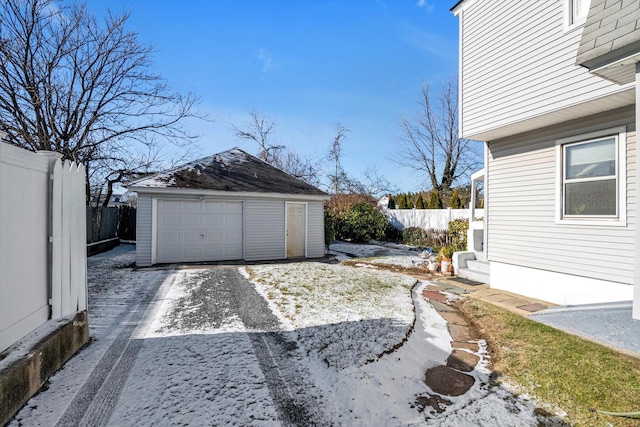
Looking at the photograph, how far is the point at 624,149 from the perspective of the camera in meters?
4.58

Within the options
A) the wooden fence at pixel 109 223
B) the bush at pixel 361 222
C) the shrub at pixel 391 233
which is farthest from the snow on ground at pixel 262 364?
the shrub at pixel 391 233

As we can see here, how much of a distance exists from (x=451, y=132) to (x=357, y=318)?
72.9 ft

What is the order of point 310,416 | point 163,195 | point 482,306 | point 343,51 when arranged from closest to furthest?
point 310,416, point 482,306, point 163,195, point 343,51

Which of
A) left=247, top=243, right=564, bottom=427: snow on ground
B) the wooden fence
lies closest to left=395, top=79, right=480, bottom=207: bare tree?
left=247, top=243, right=564, bottom=427: snow on ground

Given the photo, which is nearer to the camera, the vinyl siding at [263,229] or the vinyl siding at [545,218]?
the vinyl siding at [545,218]

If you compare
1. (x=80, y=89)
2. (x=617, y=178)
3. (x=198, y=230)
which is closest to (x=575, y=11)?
(x=617, y=178)

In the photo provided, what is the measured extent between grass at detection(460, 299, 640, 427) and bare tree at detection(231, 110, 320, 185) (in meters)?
22.3

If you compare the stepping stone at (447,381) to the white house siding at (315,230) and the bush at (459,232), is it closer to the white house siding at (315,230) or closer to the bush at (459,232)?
the white house siding at (315,230)

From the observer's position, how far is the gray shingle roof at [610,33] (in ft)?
10.4

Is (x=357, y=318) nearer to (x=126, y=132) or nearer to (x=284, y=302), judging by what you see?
(x=284, y=302)

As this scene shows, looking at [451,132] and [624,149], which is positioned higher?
[451,132]

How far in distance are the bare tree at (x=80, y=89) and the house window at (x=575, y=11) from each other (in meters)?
12.4

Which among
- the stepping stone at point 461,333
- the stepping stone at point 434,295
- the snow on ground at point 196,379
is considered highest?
the snow on ground at point 196,379

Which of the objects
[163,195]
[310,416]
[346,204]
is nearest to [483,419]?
[310,416]
